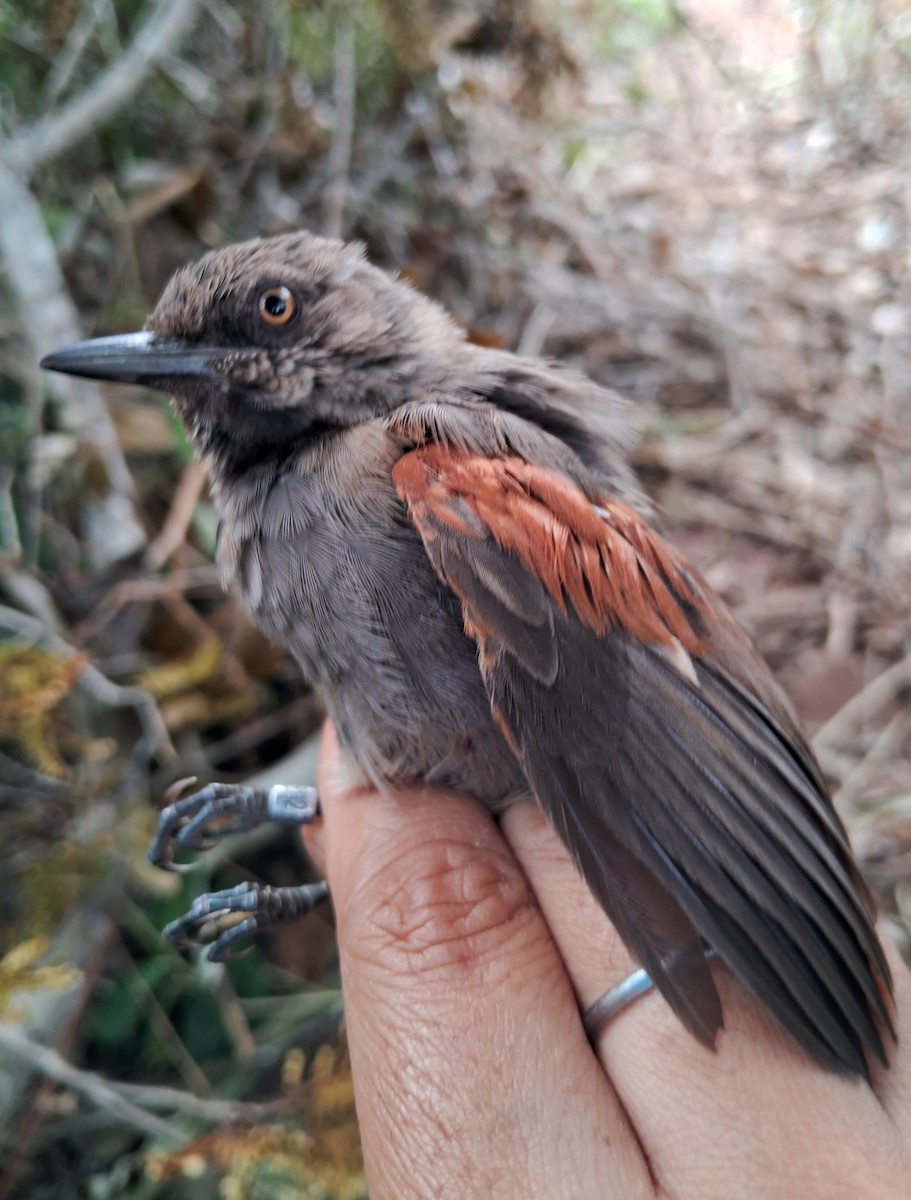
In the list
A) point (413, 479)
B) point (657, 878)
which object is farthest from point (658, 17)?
point (657, 878)

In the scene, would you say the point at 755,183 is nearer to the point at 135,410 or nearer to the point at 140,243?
the point at 140,243

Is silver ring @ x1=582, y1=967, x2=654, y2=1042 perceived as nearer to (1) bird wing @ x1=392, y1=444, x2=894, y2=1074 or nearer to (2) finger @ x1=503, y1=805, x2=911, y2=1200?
(2) finger @ x1=503, y1=805, x2=911, y2=1200

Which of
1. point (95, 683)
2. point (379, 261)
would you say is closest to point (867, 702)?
point (95, 683)

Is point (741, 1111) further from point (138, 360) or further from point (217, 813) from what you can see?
point (138, 360)

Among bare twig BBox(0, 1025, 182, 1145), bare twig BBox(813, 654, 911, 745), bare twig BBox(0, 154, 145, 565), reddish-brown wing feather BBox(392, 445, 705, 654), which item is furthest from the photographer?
bare twig BBox(813, 654, 911, 745)

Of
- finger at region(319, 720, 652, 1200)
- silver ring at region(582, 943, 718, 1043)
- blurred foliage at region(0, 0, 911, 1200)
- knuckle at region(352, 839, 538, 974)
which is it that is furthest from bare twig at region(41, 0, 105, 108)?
silver ring at region(582, 943, 718, 1043)
